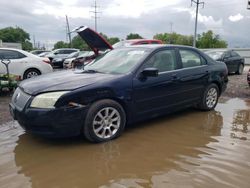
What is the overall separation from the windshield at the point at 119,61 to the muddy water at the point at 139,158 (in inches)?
43.7

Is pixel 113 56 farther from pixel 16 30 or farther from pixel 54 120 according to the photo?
pixel 16 30

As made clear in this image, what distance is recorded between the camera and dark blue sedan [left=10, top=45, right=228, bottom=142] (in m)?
4.44

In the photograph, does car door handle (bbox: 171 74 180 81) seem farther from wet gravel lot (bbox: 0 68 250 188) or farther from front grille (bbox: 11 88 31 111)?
front grille (bbox: 11 88 31 111)

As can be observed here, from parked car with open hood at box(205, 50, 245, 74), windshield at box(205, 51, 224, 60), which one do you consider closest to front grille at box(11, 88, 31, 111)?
parked car with open hood at box(205, 50, 245, 74)

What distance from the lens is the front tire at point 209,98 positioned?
6758 mm

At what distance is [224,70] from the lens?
7.29 metres

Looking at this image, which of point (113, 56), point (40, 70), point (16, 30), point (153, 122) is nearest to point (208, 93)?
point (153, 122)

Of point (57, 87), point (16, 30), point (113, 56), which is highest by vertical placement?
point (16, 30)

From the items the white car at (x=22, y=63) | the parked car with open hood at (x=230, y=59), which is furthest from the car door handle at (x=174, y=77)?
the parked car with open hood at (x=230, y=59)

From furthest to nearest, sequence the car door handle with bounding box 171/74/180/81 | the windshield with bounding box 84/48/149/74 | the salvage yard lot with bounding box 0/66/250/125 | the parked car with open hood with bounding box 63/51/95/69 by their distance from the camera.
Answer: the parked car with open hood with bounding box 63/51/95/69 < the salvage yard lot with bounding box 0/66/250/125 < the car door handle with bounding box 171/74/180/81 < the windshield with bounding box 84/48/149/74

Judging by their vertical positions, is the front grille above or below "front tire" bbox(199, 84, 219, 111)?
above

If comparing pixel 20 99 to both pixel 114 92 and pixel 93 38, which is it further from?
pixel 93 38

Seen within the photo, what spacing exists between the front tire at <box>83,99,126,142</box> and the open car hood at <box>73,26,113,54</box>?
6.37 m

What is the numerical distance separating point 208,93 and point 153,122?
1.65m
